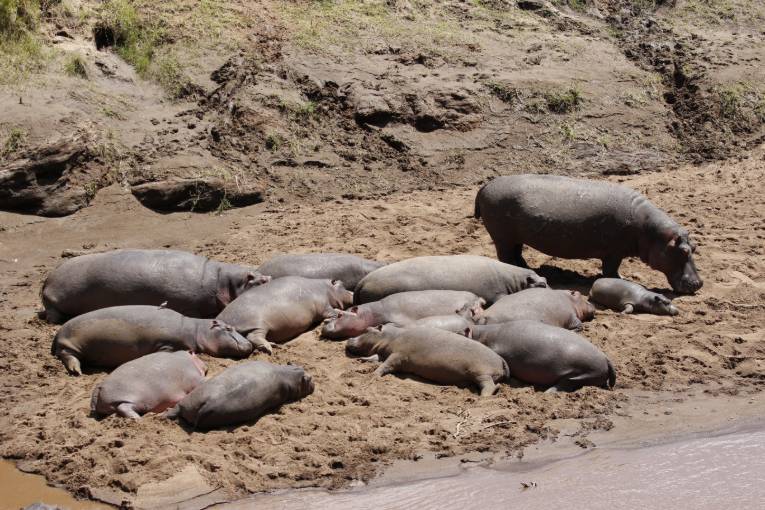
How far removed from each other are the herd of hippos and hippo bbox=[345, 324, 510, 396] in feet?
0.03

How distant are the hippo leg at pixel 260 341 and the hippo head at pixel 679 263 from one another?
3.86 metres

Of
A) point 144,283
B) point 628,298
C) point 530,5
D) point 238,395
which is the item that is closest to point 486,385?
point 238,395

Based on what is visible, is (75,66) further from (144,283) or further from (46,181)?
(144,283)

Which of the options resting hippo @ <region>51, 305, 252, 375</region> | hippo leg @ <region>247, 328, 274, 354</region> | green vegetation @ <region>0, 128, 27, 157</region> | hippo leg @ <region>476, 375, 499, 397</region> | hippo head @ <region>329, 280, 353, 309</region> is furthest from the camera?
green vegetation @ <region>0, 128, 27, 157</region>

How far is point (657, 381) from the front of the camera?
7.15 m

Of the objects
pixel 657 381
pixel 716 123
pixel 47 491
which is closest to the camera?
pixel 47 491

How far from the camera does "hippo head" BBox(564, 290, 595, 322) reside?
8.26 meters

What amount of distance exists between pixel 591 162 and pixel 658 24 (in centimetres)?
410

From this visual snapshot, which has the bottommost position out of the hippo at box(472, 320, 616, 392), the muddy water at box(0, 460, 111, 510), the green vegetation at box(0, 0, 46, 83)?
the muddy water at box(0, 460, 111, 510)

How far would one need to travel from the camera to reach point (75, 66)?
1204cm

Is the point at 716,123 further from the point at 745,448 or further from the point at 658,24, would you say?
the point at 745,448

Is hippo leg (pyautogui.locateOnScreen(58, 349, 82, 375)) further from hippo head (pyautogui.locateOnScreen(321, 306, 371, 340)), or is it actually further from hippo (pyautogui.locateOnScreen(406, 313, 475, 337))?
hippo (pyautogui.locateOnScreen(406, 313, 475, 337))

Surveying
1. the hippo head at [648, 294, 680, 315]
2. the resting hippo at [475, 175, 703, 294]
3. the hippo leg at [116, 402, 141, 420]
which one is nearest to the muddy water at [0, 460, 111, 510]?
the hippo leg at [116, 402, 141, 420]

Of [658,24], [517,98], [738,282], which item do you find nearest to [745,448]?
[738,282]
